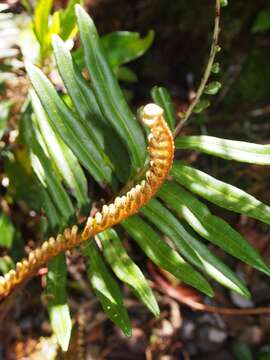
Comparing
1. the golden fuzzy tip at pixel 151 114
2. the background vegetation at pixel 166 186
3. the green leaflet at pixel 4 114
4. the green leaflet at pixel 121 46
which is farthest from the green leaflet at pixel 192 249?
the green leaflet at pixel 121 46

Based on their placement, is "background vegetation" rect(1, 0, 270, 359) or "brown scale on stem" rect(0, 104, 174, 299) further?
"background vegetation" rect(1, 0, 270, 359)

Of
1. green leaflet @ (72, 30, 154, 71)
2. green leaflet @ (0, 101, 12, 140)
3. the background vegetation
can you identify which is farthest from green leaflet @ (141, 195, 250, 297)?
green leaflet @ (72, 30, 154, 71)

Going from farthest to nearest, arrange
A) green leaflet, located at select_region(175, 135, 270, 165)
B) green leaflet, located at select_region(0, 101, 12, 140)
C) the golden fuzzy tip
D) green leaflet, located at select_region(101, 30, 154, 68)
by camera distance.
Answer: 1. green leaflet, located at select_region(101, 30, 154, 68)
2. green leaflet, located at select_region(0, 101, 12, 140)
3. green leaflet, located at select_region(175, 135, 270, 165)
4. the golden fuzzy tip

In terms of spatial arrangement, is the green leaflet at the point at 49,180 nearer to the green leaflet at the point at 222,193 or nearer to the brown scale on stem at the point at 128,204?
the brown scale on stem at the point at 128,204

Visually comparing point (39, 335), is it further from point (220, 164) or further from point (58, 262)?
point (220, 164)

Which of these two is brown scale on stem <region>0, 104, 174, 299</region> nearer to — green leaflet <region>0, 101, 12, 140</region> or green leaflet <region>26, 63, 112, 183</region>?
green leaflet <region>26, 63, 112, 183</region>

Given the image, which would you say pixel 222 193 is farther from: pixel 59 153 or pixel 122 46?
pixel 122 46
